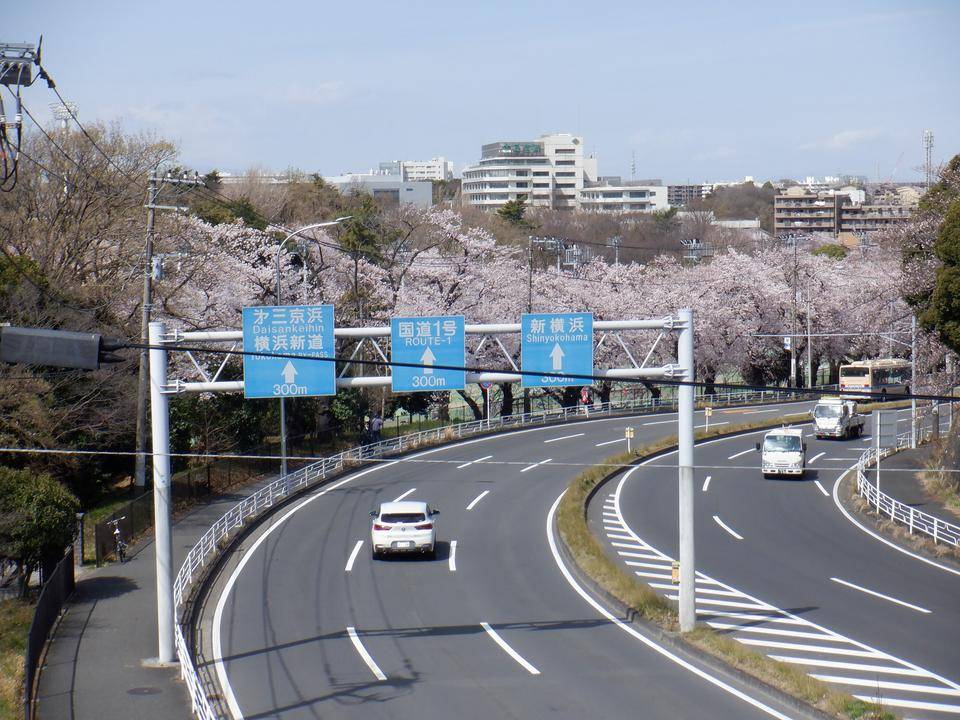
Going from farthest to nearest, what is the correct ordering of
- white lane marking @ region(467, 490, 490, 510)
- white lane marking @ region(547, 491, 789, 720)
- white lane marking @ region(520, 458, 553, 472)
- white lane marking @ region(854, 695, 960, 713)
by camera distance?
white lane marking @ region(520, 458, 553, 472) → white lane marking @ region(467, 490, 490, 510) → white lane marking @ region(547, 491, 789, 720) → white lane marking @ region(854, 695, 960, 713)

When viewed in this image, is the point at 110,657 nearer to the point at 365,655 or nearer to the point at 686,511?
the point at 365,655

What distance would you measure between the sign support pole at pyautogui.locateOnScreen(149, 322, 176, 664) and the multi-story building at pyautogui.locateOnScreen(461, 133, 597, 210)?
5393 inches

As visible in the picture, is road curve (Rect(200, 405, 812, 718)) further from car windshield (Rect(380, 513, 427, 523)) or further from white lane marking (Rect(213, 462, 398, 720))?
car windshield (Rect(380, 513, 427, 523))

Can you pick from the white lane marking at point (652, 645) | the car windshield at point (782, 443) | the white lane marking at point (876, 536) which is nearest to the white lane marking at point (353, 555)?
the white lane marking at point (652, 645)

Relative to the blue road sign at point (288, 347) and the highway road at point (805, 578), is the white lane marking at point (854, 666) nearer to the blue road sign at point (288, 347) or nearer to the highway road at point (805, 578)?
the highway road at point (805, 578)

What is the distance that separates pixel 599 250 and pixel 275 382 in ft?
313

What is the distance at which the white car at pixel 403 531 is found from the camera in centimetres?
2386

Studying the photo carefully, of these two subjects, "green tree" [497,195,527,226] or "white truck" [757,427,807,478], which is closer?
"white truck" [757,427,807,478]

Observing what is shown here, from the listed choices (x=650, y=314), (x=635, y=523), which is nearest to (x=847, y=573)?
(x=635, y=523)

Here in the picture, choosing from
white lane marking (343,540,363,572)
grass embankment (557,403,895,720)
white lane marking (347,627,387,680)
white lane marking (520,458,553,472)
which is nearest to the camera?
grass embankment (557,403,895,720)

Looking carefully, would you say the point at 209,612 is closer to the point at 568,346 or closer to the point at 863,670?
the point at 568,346

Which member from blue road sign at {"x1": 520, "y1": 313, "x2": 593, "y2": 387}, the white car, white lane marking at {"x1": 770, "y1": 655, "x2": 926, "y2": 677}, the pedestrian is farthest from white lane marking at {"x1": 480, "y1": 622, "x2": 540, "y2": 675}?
the pedestrian

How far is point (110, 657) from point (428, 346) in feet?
25.3

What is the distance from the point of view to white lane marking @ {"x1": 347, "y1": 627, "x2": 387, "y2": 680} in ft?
51.3
